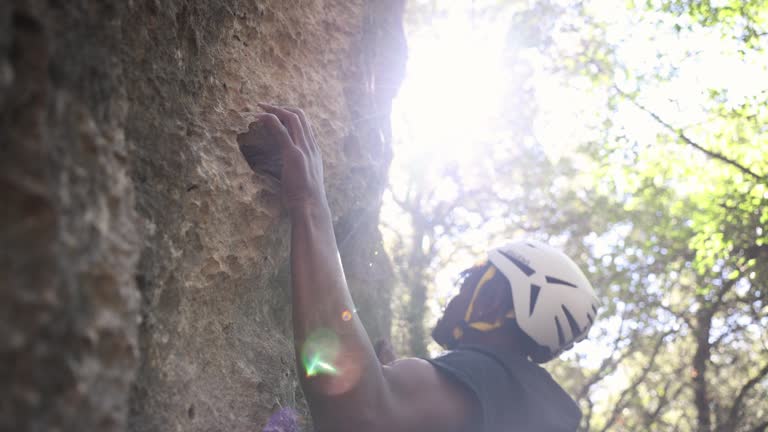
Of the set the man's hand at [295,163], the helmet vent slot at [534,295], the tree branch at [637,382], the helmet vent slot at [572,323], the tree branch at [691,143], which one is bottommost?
the tree branch at [637,382]

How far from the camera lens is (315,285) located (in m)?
2.08

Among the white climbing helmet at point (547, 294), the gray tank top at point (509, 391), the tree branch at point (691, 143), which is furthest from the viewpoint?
the tree branch at point (691, 143)

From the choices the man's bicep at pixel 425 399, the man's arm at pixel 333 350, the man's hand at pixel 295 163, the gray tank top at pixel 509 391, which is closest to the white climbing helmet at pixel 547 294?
the gray tank top at pixel 509 391

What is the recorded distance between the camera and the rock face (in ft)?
3.35

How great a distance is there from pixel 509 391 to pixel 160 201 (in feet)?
5.80

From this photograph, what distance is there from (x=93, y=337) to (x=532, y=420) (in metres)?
2.19

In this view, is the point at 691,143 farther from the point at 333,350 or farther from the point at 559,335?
the point at 333,350

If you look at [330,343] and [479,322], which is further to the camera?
[479,322]

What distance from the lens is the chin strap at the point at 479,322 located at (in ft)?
10.7

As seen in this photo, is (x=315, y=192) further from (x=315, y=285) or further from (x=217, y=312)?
(x=217, y=312)

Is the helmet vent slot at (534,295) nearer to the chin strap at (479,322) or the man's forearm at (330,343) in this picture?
the chin strap at (479,322)

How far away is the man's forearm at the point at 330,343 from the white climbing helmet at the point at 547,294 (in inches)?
54.1

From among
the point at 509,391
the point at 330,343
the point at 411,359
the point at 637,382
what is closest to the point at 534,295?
the point at 509,391

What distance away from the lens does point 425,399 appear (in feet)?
7.46
